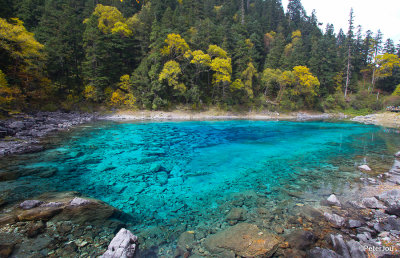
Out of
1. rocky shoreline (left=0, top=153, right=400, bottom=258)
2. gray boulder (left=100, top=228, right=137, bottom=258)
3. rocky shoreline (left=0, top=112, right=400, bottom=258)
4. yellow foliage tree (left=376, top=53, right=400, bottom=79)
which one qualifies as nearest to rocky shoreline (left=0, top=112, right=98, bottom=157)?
rocky shoreline (left=0, top=112, right=400, bottom=258)

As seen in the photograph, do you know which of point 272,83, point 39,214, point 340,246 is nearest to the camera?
point 340,246

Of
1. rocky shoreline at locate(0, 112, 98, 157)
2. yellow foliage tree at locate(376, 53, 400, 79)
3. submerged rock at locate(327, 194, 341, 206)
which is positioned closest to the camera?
submerged rock at locate(327, 194, 341, 206)

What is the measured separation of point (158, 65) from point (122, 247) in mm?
32112

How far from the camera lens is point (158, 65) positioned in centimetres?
3177

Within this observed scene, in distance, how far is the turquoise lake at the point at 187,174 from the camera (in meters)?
6.09

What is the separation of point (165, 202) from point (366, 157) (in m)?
13.4

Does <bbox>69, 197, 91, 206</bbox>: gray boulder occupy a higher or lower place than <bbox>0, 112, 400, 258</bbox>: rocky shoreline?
higher

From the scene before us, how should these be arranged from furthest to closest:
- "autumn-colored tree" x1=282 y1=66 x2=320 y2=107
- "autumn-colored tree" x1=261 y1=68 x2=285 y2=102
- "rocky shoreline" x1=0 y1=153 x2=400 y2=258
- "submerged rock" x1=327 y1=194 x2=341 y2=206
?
"autumn-colored tree" x1=261 y1=68 x2=285 y2=102 < "autumn-colored tree" x1=282 y1=66 x2=320 y2=107 < "submerged rock" x1=327 y1=194 x2=341 y2=206 < "rocky shoreline" x1=0 y1=153 x2=400 y2=258

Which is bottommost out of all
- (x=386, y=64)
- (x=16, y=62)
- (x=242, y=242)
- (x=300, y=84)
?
(x=242, y=242)

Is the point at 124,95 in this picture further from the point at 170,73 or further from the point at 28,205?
the point at 28,205

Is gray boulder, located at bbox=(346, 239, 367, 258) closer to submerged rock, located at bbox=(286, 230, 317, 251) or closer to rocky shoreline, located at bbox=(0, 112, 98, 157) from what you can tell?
submerged rock, located at bbox=(286, 230, 317, 251)

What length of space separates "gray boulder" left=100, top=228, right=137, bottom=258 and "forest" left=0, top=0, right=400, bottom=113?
74.1 feet

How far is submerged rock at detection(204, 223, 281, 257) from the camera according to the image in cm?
406

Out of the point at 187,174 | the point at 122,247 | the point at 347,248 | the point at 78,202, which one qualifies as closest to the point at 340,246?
the point at 347,248
